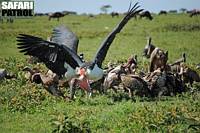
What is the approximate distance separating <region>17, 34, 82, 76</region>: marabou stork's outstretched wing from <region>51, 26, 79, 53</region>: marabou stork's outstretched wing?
96 centimetres

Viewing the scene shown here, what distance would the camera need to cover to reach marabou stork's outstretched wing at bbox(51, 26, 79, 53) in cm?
981

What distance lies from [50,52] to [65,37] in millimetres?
1540

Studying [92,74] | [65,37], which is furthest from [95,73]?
[65,37]

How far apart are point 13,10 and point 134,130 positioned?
3.62 m

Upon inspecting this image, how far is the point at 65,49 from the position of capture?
27.7 feet

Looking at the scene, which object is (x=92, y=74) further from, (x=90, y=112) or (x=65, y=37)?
(x=65, y=37)

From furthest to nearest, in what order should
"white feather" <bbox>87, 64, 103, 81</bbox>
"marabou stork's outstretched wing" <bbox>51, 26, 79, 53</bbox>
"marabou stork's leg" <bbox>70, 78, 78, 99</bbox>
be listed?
"marabou stork's outstretched wing" <bbox>51, 26, 79, 53</bbox> < "white feather" <bbox>87, 64, 103, 81</bbox> < "marabou stork's leg" <bbox>70, 78, 78, 99</bbox>

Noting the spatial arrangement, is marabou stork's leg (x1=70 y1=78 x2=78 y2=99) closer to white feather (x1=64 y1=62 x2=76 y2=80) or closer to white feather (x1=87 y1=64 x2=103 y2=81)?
white feather (x1=87 y1=64 x2=103 y2=81)

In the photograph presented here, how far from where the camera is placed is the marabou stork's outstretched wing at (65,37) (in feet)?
32.2

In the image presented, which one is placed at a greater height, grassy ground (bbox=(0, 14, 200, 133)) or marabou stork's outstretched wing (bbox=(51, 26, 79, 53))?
marabou stork's outstretched wing (bbox=(51, 26, 79, 53))

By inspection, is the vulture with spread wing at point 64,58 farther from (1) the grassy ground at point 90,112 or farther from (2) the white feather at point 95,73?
(1) the grassy ground at point 90,112

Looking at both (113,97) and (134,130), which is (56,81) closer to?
(113,97)

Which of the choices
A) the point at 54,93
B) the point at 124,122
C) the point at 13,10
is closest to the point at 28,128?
the point at 124,122

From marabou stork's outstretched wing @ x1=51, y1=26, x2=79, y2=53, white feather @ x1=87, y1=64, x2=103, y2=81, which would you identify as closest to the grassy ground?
white feather @ x1=87, y1=64, x2=103, y2=81
